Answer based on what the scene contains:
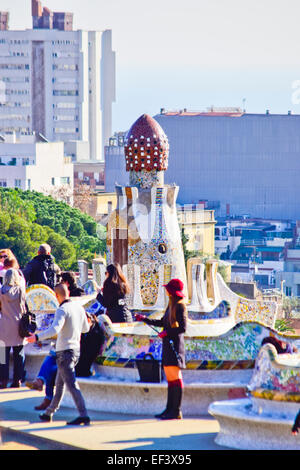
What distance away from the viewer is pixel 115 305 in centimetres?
1249

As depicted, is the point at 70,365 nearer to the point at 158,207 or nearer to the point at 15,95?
the point at 158,207

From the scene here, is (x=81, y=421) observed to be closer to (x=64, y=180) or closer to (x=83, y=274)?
(x=83, y=274)

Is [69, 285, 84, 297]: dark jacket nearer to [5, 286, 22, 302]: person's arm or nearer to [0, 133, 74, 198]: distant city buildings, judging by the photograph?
[5, 286, 22, 302]: person's arm

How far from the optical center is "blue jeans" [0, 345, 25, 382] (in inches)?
477

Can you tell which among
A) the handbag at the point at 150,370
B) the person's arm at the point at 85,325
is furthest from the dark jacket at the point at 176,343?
the person's arm at the point at 85,325

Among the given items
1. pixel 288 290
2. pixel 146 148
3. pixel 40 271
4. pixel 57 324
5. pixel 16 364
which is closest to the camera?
pixel 57 324

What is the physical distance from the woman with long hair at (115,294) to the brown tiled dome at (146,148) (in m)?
2.67

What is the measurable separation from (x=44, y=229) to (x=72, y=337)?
1766 inches

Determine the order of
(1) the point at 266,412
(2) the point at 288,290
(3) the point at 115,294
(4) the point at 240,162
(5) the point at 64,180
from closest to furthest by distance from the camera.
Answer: (1) the point at 266,412, (3) the point at 115,294, (5) the point at 64,180, (2) the point at 288,290, (4) the point at 240,162

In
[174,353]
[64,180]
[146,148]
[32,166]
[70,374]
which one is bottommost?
[64,180]

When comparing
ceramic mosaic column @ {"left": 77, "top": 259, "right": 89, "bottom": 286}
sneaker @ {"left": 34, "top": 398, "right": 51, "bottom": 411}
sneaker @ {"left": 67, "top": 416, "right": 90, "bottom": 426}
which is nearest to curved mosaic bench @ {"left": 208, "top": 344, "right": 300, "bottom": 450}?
sneaker @ {"left": 67, "top": 416, "right": 90, "bottom": 426}

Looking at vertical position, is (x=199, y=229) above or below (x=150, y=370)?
below

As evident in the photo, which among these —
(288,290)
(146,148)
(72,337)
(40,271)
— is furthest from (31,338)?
(288,290)
